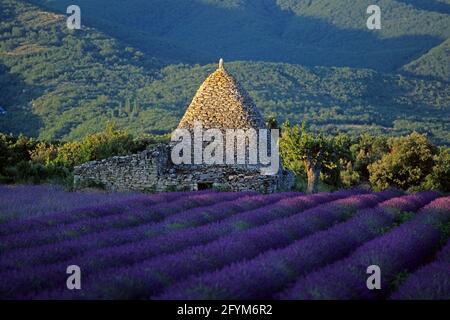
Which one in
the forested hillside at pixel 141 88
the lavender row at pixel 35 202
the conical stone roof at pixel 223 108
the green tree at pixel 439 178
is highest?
the forested hillside at pixel 141 88

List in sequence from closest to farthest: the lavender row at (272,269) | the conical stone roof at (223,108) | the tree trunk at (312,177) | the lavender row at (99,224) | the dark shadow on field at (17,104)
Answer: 1. the lavender row at (272,269)
2. the lavender row at (99,224)
3. the conical stone roof at (223,108)
4. the tree trunk at (312,177)
5. the dark shadow on field at (17,104)

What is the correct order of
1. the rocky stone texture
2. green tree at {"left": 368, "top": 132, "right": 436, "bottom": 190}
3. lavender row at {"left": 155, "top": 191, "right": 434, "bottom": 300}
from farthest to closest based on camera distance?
green tree at {"left": 368, "top": 132, "right": 436, "bottom": 190} < the rocky stone texture < lavender row at {"left": 155, "top": 191, "right": 434, "bottom": 300}

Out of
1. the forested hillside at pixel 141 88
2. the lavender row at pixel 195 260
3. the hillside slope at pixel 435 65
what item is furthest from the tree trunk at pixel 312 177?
the hillside slope at pixel 435 65

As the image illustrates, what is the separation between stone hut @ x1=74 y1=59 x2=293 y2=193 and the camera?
21.5m

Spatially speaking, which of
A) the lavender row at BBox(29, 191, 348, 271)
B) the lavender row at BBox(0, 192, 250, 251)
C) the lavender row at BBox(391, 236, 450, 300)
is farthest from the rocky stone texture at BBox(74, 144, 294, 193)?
the lavender row at BBox(391, 236, 450, 300)

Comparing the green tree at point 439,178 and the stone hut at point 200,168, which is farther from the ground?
the stone hut at point 200,168

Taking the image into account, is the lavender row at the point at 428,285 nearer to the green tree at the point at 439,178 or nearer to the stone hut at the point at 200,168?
the stone hut at the point at 200,168

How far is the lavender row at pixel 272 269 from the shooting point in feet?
20.1

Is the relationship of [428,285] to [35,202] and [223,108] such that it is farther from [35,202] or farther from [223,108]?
[223,108]

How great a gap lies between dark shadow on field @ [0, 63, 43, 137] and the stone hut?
174ft

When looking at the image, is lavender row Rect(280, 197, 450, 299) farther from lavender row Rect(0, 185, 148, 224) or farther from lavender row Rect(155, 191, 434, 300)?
lavender row Rect(0, 185, 148, 224)

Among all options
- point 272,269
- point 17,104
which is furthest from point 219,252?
point 17,104

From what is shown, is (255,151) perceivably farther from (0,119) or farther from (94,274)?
(0,119)

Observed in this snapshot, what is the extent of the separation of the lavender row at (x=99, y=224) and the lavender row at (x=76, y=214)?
407mm
